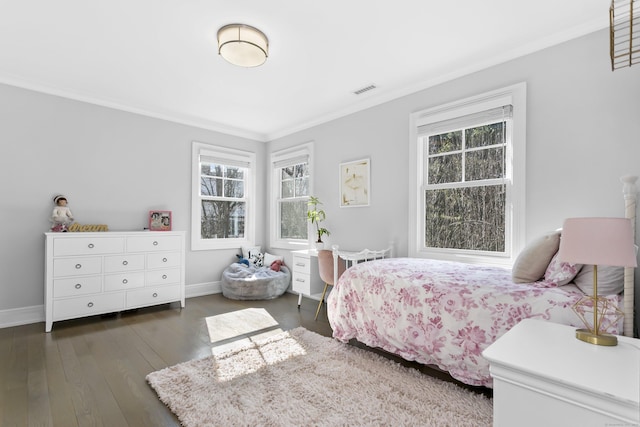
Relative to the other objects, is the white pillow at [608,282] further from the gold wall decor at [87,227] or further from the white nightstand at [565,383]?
the gold wall decor at [87,227]

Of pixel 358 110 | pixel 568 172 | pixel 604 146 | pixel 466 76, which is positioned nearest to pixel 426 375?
pixel 568 172

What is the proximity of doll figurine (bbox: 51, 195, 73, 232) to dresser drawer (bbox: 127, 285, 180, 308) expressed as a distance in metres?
1.00

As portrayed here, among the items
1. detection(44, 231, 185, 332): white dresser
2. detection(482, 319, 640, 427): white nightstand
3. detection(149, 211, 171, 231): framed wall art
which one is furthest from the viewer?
detection(149, 211, 171, 231): framed wall art

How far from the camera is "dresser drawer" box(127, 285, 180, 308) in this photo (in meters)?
3.59

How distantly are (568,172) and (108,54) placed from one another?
12.7 feet

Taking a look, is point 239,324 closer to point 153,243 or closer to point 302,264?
point 302,264

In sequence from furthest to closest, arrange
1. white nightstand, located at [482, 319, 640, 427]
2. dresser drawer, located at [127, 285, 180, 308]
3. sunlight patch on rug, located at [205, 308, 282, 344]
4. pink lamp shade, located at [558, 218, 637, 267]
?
dresser drawer, located at [127, 285, 180, 308] < sunlight patch on rug, located at [205, 308, 282, 344] < pink lamp shade, located at [558, 218, 637, 267] < white nightstand, located at [482, 319, 640, 427]

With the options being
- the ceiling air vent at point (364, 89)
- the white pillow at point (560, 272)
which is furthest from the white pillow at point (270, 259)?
the white pillow at point (560, 272)

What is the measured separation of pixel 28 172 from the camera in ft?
11.0

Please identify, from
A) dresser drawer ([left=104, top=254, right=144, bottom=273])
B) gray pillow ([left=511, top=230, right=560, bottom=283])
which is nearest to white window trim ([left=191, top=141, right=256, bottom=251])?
dresser drawer ([left=104, top=254, right=144, bottom=273])

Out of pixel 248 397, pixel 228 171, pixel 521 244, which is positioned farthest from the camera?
pixel 228 171

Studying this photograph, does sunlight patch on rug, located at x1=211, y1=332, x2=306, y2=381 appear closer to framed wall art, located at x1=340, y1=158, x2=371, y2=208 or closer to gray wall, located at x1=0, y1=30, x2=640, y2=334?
gray wall, located at x1=0, y1=30, x2=640, y2=334

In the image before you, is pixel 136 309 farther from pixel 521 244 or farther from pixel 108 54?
pixel 521 244

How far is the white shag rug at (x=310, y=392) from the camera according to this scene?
173 cm
